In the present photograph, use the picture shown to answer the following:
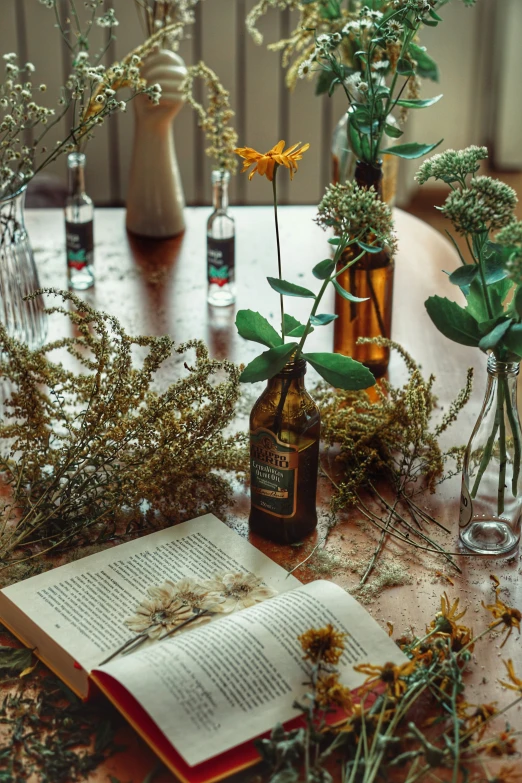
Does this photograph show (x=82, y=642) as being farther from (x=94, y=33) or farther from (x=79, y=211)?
(x=94, y=33)

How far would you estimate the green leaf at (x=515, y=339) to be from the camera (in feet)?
2.89

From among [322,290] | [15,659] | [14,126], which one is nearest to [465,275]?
[322,290]

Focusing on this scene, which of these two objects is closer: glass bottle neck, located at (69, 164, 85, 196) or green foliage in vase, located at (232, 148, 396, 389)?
green foliage in vase, located at (232, 148, 396, 389)

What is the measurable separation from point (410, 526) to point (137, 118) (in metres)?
1.17

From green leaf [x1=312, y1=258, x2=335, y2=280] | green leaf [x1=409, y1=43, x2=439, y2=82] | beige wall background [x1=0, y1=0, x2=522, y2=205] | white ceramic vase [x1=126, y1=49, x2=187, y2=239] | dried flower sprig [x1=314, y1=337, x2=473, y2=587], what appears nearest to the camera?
green leaf [x1=312, y1=258, x2=335, y2=280]

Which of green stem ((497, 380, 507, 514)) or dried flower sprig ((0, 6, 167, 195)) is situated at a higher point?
dried flower sprig ((0, 6, 167, 195))

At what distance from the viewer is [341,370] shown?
95 centimetres

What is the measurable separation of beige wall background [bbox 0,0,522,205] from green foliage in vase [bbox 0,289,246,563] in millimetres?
2117

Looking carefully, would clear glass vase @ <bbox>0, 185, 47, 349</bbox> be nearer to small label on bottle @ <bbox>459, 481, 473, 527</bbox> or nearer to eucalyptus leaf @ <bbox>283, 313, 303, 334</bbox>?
eucalyptus leaf @ <bbox>283, 313, 303, 334</bbox>

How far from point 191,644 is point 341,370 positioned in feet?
1.03

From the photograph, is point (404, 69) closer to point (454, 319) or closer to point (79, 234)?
point (454, 319)

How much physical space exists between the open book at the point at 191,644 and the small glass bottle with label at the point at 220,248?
739mm

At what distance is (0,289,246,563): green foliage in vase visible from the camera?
1.03 meters

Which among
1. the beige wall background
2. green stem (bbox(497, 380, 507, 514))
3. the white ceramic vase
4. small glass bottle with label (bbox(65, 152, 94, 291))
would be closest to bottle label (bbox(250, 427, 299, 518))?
green stem (bbox(497, 380, 507, 514))
